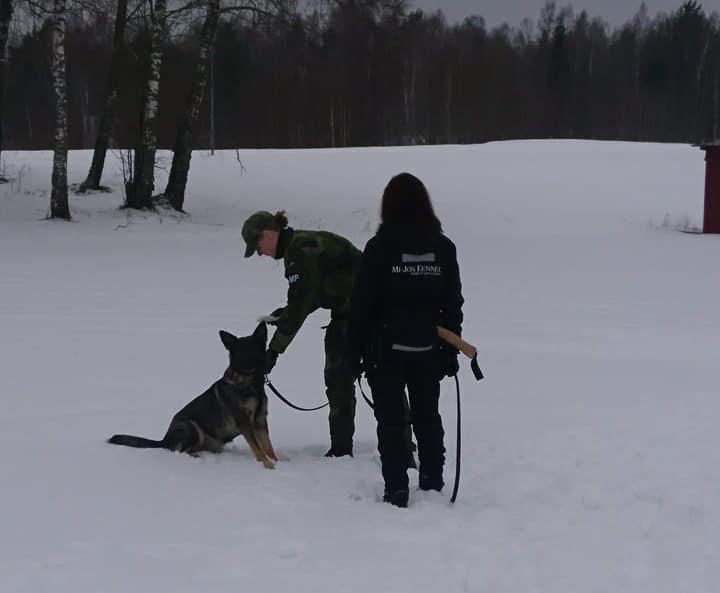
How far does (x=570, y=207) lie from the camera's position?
71.6 feet

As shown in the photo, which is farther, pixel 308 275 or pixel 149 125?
pixel 149 125

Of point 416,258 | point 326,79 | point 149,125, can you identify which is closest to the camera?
point 416,258

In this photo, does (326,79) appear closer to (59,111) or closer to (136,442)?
(59,111)

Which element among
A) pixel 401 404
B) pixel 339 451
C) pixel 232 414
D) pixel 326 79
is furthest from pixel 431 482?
pixel 326 79

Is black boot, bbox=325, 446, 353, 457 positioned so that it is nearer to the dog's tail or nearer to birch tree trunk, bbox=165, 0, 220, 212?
the dog's tail

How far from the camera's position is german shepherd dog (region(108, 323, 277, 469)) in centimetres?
489

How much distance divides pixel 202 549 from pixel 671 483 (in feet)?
8.90

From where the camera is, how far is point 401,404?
440cm

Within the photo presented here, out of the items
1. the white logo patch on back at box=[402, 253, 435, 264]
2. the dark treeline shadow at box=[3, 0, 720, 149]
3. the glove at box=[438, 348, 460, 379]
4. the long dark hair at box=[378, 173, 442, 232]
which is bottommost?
the glove at box=[438, 348, 460, 379]

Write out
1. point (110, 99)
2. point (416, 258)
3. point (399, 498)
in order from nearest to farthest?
1. point (416, 258)
2. point (399, 498)
3. point (110, 99)

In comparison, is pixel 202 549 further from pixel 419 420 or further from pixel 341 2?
pixel 341 2

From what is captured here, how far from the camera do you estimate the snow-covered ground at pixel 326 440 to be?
11.9ft

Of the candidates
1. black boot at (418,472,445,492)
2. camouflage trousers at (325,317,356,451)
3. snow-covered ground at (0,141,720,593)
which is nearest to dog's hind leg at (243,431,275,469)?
snow-covered ground at (0,141,720,593)

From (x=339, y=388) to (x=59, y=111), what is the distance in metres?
12.7
